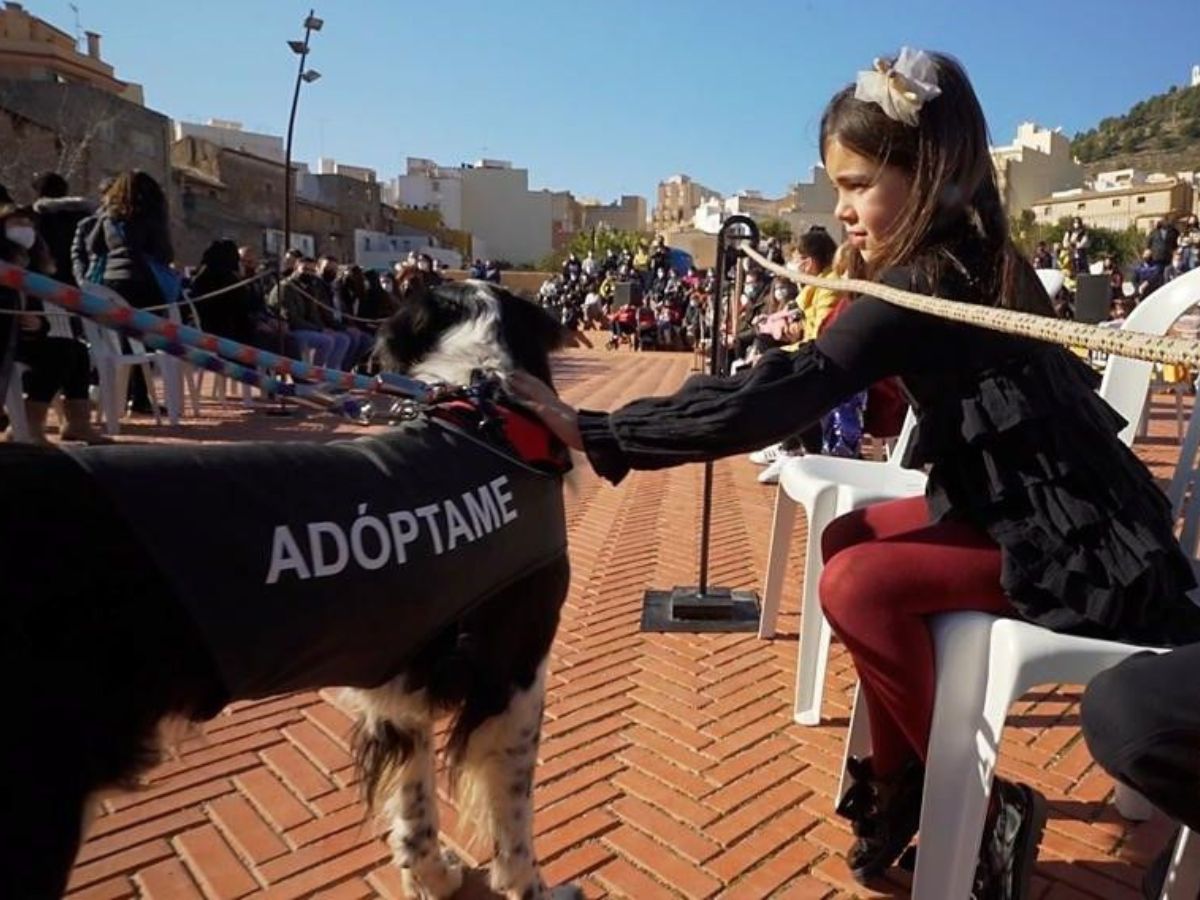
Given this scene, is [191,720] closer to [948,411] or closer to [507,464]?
[507,464]

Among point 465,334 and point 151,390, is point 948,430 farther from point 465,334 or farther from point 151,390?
point 151,390

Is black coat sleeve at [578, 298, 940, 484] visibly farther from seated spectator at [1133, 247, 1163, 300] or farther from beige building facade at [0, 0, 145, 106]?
beige building facade at [0, 0, 145, 106]

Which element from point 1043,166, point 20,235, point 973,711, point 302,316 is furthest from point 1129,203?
point 973,711

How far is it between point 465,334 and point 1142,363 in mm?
1783

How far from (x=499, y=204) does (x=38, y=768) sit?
8404 cm

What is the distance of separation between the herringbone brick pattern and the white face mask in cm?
302

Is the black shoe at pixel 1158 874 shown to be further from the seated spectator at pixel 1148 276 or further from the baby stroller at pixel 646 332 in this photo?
the baby stroller at pixel 646 332

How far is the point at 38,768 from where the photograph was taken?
1129 mm

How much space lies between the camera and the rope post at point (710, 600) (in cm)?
346

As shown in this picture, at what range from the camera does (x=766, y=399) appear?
154 cm

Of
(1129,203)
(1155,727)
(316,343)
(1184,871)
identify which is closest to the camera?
(1155,727)

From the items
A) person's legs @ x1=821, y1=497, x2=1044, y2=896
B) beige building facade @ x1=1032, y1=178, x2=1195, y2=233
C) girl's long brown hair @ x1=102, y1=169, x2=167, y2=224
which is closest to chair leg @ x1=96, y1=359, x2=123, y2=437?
girl's long brown hair @ x1=102, y1=169, x2=167, y2=224

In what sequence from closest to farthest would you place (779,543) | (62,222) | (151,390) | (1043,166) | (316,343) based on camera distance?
(779,543)
(62,222)
(151,390)
(316,343)
(1043,166)

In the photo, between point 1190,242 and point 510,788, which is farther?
point 1190,242
